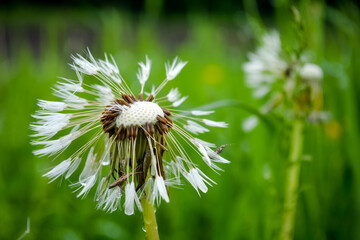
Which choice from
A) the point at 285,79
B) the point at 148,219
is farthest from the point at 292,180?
the point at 148,219

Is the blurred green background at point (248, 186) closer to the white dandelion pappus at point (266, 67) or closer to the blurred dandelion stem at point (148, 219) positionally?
the white dandelion pappus at point (266, 67)

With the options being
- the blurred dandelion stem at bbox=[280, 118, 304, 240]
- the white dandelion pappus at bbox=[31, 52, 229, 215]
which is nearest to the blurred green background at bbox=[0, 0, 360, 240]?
the blurred dandelion stem at bbox=[280, 118, 304, 240]

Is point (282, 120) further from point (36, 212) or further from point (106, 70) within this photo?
Result: point (36, 212)

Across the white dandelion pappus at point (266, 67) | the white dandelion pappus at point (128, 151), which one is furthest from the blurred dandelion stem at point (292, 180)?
the white dandelion pappus at point (128, 151)

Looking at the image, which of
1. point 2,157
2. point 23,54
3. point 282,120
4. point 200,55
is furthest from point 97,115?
point 200,55

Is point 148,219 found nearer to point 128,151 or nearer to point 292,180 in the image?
point 128,151

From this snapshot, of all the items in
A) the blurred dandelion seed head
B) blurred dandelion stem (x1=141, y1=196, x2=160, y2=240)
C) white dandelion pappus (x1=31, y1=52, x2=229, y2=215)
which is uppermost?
the blurred dandelion seed head

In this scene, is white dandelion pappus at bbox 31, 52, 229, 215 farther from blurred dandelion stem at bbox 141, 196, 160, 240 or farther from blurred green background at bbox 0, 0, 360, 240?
blurred green background at bbox 0, 0, 360, 240

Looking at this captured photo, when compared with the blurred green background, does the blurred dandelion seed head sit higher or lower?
higher
